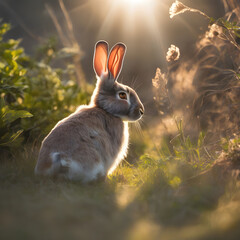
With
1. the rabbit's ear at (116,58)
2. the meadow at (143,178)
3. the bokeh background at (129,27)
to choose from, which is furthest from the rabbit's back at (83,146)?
the bokeh background at (129,27)

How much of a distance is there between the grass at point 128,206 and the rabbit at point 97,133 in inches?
6.2

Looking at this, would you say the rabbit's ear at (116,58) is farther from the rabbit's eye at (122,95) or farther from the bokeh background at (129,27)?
the bokeh background at (129,27)

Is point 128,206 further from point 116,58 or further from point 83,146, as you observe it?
point 116,58

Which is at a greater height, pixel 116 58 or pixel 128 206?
pixel 116 58

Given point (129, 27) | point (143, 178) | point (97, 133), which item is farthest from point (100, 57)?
point (129, 27)

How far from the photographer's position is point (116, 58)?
4.42 metres

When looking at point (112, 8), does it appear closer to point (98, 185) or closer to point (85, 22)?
point (85, 22)

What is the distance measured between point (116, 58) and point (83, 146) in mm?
1488

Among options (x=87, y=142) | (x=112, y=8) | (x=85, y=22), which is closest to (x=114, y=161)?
(x=87, y=142)

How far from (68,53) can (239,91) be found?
11.6 ft

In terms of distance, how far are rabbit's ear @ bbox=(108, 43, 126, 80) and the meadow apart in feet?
2.11

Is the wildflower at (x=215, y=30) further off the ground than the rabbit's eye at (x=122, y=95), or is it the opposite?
the wildflower at (x=215, y=30)

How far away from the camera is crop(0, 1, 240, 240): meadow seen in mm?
2129

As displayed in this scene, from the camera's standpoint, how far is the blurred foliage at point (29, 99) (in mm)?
4488
